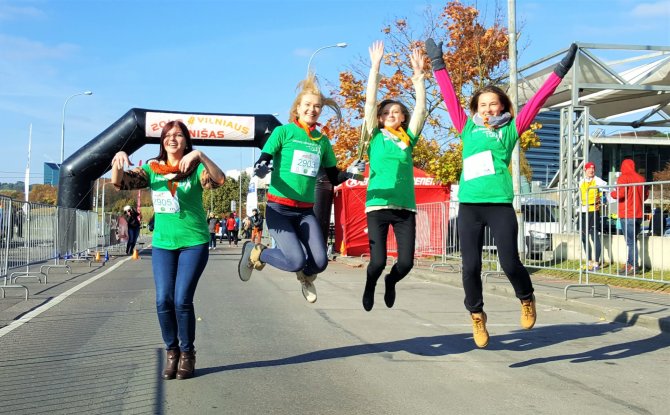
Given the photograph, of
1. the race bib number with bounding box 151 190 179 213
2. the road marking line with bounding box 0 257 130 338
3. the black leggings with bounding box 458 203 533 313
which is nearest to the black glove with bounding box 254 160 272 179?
the race bib number with bounding box 151 190 179 213

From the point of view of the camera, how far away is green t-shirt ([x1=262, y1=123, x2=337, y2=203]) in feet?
19.7

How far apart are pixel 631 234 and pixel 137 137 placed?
49.9ft

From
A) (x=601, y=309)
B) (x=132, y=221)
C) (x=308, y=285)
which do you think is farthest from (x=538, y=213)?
(x=132, y=221)

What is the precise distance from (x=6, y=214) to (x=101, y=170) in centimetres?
917

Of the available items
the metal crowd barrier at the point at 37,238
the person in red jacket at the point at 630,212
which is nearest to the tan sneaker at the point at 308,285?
the person in red jacket at the point at 630,212

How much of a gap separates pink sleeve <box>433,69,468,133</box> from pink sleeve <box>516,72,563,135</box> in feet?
1.48

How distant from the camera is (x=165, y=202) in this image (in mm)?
5391

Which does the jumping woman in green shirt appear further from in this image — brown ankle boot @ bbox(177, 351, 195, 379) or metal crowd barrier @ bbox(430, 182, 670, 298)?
metal crowd barrier @ bbox(430, 182, 670, 298)

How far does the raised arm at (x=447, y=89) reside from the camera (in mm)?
5844

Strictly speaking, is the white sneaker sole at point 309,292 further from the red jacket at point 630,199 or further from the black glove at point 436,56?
the red jacket at point 630,199

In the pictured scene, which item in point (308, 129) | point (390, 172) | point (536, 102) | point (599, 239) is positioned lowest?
point (599, 239)

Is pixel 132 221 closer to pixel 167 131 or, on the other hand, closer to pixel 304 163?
pixel 304 163

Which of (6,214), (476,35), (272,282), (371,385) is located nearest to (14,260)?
(6,214)

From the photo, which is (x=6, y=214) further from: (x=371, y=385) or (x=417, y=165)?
(x=417, y=165)
